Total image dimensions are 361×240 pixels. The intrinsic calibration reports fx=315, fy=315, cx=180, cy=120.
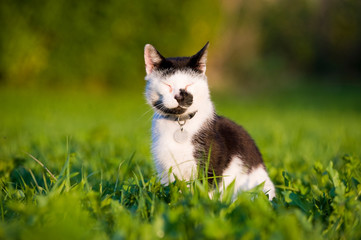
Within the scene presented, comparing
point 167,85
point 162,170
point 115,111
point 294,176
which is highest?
point 167,85

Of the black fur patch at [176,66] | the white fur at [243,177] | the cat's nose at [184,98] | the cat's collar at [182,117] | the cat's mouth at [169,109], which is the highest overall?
the black fur patch at [176,66]

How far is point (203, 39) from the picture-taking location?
13516 mm

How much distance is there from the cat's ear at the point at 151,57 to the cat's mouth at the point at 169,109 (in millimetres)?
307

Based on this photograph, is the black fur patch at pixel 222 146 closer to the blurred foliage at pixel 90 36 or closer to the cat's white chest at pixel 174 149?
the cat's white chest at pixel 174 149

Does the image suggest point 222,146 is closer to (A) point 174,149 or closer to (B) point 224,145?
(B) point 224,145

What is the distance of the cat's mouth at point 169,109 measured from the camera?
6.91 ft

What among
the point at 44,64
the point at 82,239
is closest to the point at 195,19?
the point at 44,64

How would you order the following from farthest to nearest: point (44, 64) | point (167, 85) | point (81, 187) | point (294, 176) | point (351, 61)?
point (351, 61)
point (44, 64)
point (294, 176)
point (167, 85)
point (81, 187)

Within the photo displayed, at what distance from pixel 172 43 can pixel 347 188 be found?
456 inches

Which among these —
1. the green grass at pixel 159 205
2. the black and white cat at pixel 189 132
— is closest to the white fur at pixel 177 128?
the black and white cat at pixel 189 132

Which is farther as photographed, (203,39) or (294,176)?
(203,39)

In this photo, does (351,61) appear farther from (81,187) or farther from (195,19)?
(81,187)

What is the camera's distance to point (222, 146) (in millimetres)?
2229

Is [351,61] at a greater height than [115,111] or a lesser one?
greater
